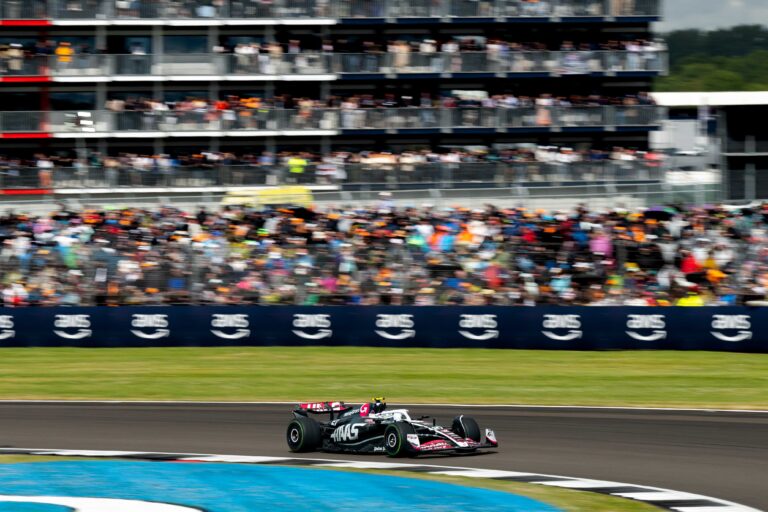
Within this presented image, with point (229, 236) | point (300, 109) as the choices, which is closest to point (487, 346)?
point (229, 236)

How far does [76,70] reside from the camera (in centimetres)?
3894

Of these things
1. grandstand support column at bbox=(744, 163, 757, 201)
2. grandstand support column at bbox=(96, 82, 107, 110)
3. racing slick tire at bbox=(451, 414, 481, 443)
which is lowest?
racing slick tire at bbox=(451, 414, 481, 443)

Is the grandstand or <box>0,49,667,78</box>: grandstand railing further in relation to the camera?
<box>0,49,667,78</box>: grandstand railing

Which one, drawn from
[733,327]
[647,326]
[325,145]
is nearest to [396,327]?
[647,326]

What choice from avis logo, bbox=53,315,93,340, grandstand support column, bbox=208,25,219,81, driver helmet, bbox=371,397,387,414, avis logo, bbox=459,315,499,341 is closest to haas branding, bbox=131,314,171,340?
avis logo, bbox=53,315,93,340

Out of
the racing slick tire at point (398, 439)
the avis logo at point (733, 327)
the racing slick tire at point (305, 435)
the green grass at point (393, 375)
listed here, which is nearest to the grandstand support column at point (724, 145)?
the avis logo at point (733, 327)

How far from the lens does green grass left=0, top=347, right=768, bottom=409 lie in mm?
17828

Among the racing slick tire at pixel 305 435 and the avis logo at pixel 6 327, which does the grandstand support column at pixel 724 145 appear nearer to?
the avis logo at pixel 6 327

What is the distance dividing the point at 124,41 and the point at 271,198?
1306cm

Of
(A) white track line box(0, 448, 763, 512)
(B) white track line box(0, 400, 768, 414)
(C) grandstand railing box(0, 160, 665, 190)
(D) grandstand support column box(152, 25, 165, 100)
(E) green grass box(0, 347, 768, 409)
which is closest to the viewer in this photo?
(A) white track line box(0, 448, 763, 512)

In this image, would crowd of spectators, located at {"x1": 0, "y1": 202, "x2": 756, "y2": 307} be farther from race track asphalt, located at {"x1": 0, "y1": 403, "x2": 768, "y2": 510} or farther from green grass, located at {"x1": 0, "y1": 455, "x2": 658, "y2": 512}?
green grass, located at {"x1": 0, "y1": 455, "x2": 658, "y2": 512}

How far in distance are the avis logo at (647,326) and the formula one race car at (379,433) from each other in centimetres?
1055

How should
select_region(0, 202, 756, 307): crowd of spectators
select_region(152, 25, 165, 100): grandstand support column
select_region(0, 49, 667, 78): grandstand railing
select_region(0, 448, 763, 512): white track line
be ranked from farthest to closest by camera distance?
select_region(152, 25, 165, 100): grandstand support column → select_region(0, 49, 667, 78): grandstand railing → select_region(0, 202, 756, 307): crowd of spectators → select_region(0, 448, 763, 512): white track line

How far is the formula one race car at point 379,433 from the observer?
11523 millimetres
